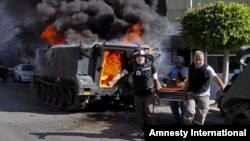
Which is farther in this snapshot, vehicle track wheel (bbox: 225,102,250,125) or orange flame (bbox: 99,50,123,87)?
orange flame (bbox: 99,50,123,87)

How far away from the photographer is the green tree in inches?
583

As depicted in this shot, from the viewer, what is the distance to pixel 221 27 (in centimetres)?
1491

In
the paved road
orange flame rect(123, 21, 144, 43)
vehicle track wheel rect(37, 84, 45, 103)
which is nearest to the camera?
the paved road

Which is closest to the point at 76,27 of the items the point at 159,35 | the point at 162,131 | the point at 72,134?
the point at 159,35

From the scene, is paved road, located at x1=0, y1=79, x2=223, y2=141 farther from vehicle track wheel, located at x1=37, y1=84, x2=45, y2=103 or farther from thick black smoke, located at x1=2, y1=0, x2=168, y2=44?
thick black smoke, located at x1=2, y1=0, x2=168, y2=44

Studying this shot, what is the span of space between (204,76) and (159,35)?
36.2 ft

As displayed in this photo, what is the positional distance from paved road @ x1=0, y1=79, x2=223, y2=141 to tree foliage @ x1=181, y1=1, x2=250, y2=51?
7.03 feet

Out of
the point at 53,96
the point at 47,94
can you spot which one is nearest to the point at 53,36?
the point at 47,94

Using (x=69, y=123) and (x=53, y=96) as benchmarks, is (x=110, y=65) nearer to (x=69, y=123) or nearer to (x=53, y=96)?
(x=53, y=96)

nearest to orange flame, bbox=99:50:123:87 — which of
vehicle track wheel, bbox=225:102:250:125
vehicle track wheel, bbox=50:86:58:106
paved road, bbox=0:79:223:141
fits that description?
paved road, bbox=0:79:223:141

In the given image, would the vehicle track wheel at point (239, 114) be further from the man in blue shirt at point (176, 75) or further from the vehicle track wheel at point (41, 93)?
the vehicle track wheel at point (41, 93)

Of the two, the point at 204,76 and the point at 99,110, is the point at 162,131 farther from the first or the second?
the point at 99,110

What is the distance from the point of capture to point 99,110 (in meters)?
14.9

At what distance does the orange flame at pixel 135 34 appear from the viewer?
1773 centimetres
